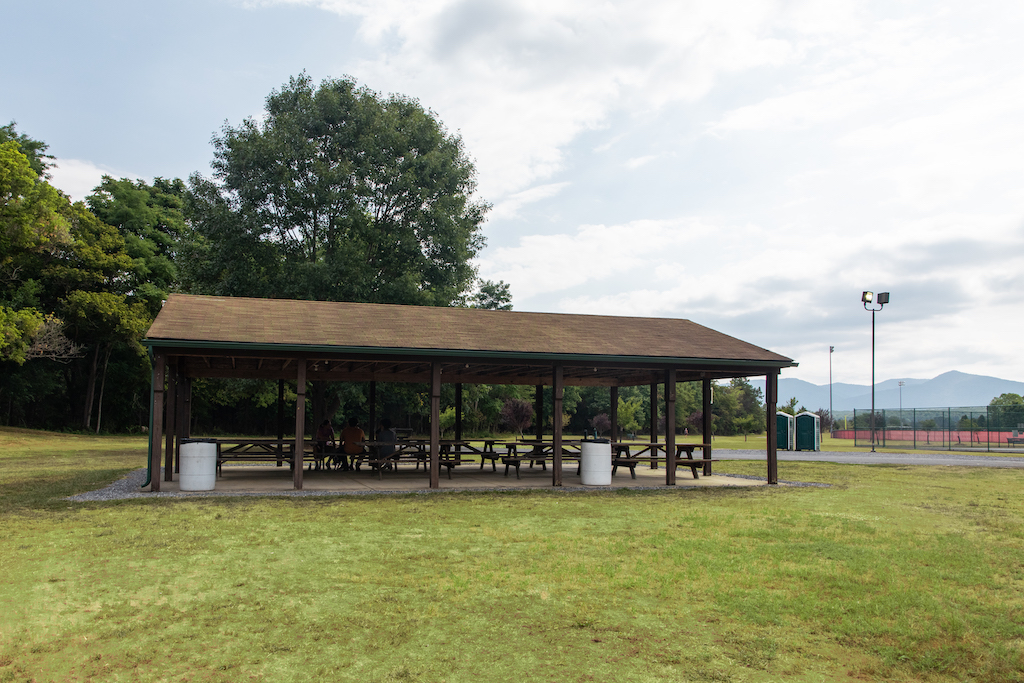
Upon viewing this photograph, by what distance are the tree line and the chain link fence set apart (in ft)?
76.7

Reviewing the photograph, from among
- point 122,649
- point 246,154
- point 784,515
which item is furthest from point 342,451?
point 246,154

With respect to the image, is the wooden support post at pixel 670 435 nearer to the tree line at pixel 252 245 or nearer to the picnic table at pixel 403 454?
the picnic table at pixel 403 454

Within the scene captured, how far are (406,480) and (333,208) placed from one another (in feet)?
54.4

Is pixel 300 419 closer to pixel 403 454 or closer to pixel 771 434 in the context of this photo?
pixel 403 454

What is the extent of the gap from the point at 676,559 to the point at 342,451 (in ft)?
37.6

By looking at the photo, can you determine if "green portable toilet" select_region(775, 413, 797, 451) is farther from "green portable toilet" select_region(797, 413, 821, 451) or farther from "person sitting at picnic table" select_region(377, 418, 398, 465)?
"person sitting at picnic table" select_region(377, 418, 398, 465)

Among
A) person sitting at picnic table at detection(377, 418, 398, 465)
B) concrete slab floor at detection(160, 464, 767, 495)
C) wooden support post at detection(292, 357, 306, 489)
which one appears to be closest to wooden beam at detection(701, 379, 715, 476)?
concrete slab floor at detection(160, 464, 767, 495)

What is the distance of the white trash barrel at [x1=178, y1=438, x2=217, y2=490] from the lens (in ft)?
42.7

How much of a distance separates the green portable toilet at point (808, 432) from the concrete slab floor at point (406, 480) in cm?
1643

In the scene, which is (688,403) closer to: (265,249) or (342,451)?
(265,249)

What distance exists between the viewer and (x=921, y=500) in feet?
42.7

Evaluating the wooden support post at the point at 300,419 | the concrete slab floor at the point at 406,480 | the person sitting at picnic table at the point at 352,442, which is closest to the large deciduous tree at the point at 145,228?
the concrete slab floor at the point at 406,480

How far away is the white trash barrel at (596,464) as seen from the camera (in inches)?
599

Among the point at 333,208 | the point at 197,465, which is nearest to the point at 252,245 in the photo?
the point at 333,208
